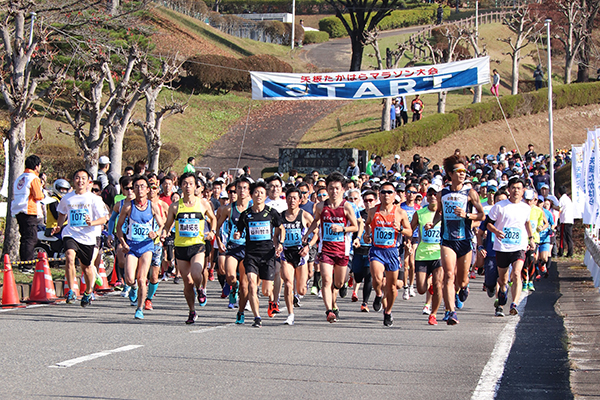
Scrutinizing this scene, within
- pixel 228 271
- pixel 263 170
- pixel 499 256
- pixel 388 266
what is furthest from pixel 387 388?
pixel 263 170

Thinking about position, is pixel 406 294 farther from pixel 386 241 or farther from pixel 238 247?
pixel 238 247

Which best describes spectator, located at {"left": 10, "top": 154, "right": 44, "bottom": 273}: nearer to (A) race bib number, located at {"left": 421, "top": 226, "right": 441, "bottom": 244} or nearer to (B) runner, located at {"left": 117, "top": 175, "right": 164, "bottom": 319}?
(B) runner, located at {"left": 117, "top": 175, "right": 164, "bottom": 319}

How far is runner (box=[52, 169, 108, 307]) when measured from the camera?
1251 cm

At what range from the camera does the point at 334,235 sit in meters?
11.3

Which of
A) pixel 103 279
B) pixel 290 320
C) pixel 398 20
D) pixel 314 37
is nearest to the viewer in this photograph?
pixel 290 320

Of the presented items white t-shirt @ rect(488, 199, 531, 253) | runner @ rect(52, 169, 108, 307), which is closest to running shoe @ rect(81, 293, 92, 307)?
runner @ rect(52, 169, 108, 307)

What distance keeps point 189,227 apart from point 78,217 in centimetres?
251

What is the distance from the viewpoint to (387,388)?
22.3 feet

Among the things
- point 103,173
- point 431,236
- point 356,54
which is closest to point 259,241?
point 431,236

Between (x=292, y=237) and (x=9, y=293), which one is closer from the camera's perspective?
(x=292, y=237)

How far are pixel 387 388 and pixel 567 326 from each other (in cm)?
508

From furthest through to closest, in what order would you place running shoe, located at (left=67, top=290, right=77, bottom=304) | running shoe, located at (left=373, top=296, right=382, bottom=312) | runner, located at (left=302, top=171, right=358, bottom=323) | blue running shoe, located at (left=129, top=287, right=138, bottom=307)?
blue running shoe, located at (left=129, top=287, right=138, bottom=307)
running shoe, located at (left=67, top=290, right=77, bottom=304)
running shoe, located at (left=373, top=296, right=382, bottom=312)
runner, located at (left=302, top=171, right=358, bottom=323)

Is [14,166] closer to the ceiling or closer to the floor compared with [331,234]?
closer to the ceiling

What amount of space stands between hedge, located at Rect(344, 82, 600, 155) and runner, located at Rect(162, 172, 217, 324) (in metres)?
25.3
